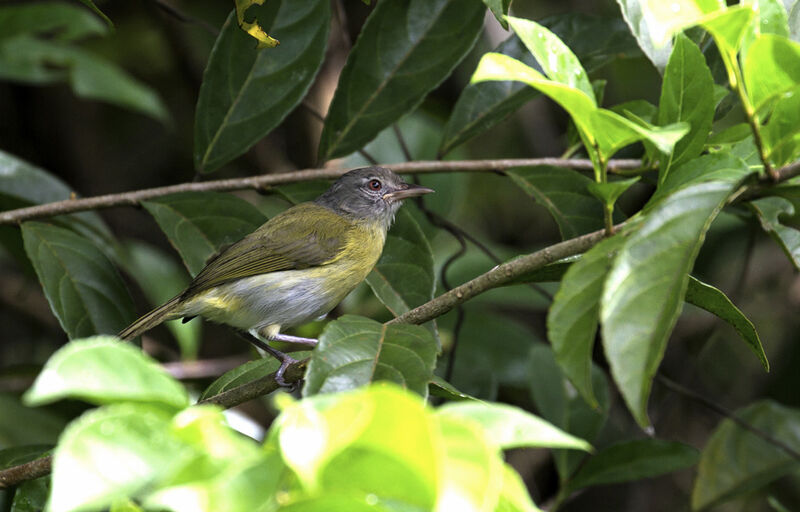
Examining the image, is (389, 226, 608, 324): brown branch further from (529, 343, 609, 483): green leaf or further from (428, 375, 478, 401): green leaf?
(529, 343, 609, 483): green leaf

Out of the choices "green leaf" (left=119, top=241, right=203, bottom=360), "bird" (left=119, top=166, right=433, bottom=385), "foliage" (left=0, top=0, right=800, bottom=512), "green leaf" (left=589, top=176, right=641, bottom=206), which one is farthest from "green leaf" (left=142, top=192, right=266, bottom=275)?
"green leaf" (left=119, top=241, right=203, bottom=360)

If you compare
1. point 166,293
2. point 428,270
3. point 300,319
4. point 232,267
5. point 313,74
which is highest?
point 313,74

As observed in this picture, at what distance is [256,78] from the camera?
283 cm

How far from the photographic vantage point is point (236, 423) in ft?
10.0

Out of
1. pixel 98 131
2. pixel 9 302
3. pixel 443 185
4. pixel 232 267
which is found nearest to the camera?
pixel 232 267

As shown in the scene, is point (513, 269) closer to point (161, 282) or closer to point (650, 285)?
point (650, 285)

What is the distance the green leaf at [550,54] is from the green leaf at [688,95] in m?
0.17

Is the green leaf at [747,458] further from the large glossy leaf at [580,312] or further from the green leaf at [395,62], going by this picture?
the large glossy leaf at [580,312]

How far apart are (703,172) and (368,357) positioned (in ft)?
2.31

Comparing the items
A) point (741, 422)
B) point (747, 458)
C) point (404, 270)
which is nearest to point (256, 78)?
point (404, 270)

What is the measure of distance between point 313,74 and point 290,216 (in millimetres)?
977

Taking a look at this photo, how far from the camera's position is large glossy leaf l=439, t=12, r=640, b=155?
112 inches

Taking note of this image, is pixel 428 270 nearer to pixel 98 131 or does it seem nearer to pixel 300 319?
pixel 300 319

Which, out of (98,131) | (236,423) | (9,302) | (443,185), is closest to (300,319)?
(236,423)
